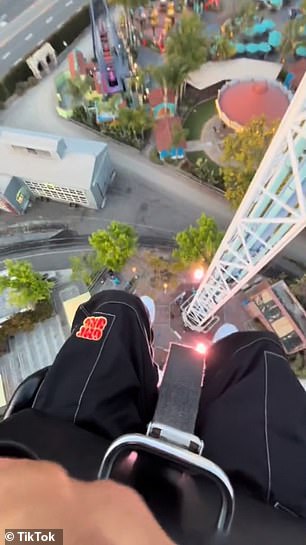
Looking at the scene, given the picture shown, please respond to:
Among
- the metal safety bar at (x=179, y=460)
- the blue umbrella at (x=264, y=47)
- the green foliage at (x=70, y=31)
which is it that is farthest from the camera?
the green foliage at (x=70, y=31)

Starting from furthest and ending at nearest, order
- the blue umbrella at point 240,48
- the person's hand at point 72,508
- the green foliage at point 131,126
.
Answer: the blue umbrella at point 240,48, the green foliage at point 131,126, the person's hand at point 72,508

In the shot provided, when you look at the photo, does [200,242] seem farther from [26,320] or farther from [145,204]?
[26,320]

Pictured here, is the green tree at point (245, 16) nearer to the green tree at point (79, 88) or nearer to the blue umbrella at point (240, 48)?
the blue umbrella at point (240, 48)

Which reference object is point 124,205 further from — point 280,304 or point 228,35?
Result: point 228,35

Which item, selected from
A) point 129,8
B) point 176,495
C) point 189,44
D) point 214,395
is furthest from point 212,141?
point 176,495

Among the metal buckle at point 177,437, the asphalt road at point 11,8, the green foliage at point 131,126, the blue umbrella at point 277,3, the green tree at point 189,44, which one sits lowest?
the green foliage at point 131,126

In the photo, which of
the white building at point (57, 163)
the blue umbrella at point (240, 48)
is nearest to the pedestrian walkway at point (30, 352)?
the white building at point (57, 163)

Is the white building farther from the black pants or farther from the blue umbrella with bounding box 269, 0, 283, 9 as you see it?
the blue umbrella with bounding box 269, 0, 283, 9

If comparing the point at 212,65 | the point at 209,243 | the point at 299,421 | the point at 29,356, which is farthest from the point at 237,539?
the point at 212,65
